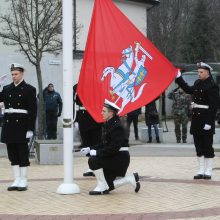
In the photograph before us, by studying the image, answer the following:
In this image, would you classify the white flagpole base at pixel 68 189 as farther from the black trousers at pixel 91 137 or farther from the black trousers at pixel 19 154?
the black trousers at pixel 91 137

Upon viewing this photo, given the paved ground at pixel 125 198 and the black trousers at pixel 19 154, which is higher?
the black trousers at pixel 19 154

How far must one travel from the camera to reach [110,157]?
9.58 m

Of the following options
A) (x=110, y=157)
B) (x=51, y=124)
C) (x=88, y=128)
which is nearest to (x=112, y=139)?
(x=110, y=157)

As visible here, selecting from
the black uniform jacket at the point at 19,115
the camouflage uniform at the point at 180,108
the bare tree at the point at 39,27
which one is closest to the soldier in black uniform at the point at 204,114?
the black uniform jacket at the point at 19,115

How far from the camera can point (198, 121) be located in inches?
434

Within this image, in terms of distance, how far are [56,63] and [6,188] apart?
60.5ft

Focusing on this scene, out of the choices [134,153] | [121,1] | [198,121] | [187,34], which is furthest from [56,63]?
[187,34]

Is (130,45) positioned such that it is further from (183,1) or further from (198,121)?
(183,1)

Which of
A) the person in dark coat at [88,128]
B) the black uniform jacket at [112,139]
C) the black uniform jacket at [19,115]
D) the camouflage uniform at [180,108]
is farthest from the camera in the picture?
the camouflage uniform at [180,108]

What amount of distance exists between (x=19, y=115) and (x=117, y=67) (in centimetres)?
181

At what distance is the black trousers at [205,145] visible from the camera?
1107 cm

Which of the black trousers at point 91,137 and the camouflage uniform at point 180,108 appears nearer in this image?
the black trousers at point 91,137

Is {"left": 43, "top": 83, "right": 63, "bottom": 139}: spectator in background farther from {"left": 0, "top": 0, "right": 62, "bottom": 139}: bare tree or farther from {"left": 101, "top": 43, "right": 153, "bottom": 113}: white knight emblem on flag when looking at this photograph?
{"left": 101, "top": 43, "right": 153, "bottom": 113}: white knight emblem on flag

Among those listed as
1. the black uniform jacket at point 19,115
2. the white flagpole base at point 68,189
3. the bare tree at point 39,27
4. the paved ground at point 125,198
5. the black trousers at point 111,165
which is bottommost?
the paved ground at point 125,198
